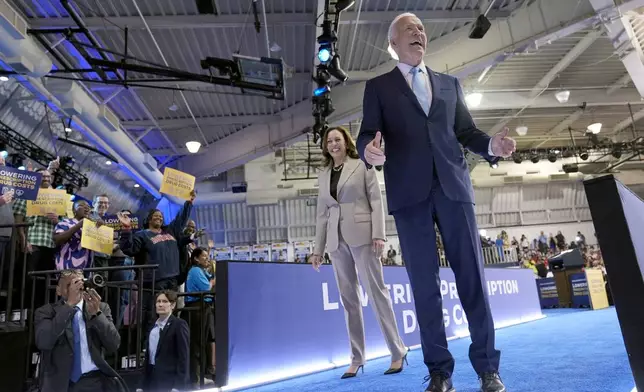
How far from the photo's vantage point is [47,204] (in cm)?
429

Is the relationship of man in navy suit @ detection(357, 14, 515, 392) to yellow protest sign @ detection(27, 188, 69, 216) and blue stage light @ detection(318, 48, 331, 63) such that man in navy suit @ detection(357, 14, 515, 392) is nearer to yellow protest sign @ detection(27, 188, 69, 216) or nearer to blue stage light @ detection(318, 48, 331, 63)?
yellow protest sign @ detection(27, 188, 69, 216)

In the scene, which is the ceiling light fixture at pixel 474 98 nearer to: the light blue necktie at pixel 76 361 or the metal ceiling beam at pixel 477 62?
the metal ceiling beam at pixel 477 62

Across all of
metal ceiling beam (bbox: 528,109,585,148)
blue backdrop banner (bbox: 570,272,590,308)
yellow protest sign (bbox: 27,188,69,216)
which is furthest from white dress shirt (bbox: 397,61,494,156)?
metal ceiling beam (bbox: 528,109,585,148)

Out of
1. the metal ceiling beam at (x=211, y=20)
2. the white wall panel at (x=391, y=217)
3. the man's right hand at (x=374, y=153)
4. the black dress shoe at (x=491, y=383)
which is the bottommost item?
the black dress shoe at (x=491, y=383)

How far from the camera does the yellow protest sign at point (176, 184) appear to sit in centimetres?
430

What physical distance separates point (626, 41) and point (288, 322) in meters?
8.48

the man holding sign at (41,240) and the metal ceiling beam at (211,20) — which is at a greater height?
the metal ceiling beam at (211,20)

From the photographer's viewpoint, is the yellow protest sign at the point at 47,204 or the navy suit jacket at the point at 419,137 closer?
the navy suit jacket at the point at 419,137

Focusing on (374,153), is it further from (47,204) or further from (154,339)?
(47,204)

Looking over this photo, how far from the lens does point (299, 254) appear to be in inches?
697

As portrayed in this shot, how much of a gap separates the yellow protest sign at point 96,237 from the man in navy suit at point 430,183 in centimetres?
308

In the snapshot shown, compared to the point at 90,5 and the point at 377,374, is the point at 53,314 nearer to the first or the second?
the point at 377,374

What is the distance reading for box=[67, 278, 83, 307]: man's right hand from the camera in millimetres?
2711

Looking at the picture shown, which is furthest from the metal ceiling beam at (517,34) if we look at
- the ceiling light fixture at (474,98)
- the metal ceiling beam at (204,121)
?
the metal ceiling beam at (204,121)
